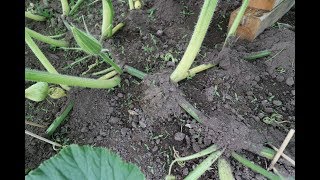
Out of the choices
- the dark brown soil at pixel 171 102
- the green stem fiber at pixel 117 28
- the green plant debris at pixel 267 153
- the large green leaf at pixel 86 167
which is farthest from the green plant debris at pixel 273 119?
the green stem fiber at pixel 117 28

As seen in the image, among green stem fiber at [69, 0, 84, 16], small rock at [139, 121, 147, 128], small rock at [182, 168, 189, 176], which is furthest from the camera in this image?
green stem fiber at [69, 0, 84, 16]

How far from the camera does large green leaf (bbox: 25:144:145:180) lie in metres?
1.00

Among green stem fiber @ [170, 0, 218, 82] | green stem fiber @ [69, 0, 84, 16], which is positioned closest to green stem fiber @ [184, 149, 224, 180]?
green stem fiber @ [170, 0, 218, 82]

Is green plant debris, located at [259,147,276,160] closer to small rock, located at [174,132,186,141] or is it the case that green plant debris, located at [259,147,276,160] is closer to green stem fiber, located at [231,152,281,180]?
green stem fiber, located at [231,152,281,180]

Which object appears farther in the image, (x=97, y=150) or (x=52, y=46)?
(x=52, y=46)

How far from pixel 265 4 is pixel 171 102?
696mm

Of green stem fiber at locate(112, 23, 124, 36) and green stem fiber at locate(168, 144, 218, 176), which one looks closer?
green stem fiber at locate(168, 144, 218, 176)

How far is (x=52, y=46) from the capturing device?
1952 mm

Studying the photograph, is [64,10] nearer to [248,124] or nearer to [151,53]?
[151,53]

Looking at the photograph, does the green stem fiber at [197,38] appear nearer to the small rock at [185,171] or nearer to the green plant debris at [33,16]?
the small rock at [185,171]

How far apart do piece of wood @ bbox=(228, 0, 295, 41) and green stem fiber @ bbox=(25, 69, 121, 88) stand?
66 centimetres

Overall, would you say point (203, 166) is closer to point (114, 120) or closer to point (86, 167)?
point (114, 120)
